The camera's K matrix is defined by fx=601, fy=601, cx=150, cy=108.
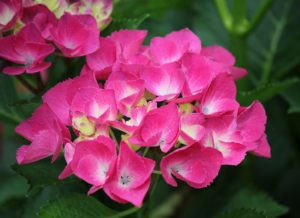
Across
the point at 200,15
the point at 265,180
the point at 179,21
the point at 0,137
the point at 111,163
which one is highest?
the point at 111,163

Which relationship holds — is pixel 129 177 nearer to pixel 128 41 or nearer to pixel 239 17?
pixel 128 41

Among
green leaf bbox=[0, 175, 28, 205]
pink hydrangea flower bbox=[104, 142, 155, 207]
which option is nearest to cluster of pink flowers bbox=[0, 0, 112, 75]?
pink hydrangea flower bbox=[104, 142, 155, 207]

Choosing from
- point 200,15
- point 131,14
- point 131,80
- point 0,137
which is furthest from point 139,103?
point 0,137

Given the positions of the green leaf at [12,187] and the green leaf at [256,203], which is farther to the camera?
the green leaf at [12,187]

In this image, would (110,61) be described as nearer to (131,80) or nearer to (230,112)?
(131,80)

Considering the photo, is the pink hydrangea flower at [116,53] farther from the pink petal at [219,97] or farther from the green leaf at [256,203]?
the green leaf at [256,203]

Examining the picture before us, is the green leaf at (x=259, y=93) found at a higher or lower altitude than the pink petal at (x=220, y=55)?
lower

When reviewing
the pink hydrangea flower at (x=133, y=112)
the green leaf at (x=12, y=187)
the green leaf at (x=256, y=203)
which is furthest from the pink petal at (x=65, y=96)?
the green leaf at (x=12, y=187)
